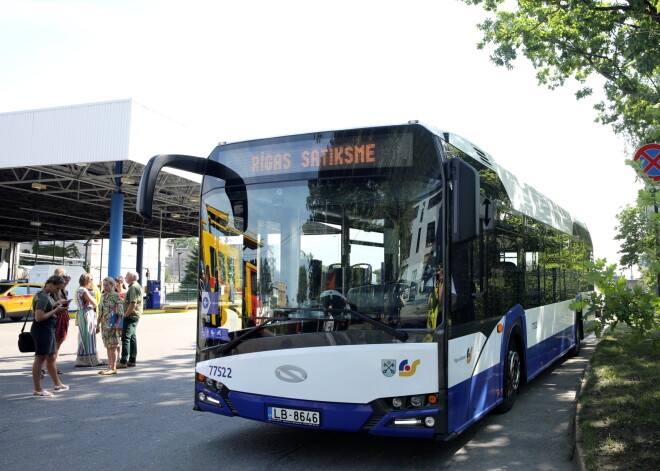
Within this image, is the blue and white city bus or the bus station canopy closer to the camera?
the blue and white city bus

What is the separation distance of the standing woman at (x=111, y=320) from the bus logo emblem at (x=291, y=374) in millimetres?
6262

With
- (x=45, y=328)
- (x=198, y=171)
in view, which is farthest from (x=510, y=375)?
(x=45, y=328)

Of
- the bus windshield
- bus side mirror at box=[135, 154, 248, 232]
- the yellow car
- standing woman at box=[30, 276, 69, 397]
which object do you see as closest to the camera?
the bus windshield

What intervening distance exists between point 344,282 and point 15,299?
23.2m

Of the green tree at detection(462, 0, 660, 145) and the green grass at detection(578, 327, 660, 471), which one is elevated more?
the green tree at detection(462, 0, 660, 145)

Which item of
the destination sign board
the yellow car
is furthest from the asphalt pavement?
the yellow car

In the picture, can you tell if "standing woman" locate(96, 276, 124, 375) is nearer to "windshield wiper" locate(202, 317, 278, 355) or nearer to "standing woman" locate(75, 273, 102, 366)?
"standing woman" locate(75, 273, 102, 366)

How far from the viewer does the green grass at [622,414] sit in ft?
15.3

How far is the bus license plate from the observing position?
473cm

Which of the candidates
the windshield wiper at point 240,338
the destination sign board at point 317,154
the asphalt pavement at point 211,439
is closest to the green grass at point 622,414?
the asphalt pavement at point 211,439

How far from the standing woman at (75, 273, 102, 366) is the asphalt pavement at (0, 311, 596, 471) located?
72.7 inches

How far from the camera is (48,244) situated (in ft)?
199

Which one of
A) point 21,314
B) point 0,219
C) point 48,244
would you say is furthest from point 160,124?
point 48,244

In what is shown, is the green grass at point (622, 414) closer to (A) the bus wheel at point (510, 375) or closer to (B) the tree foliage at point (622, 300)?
(B) the tree foliage at point (622, 300)
